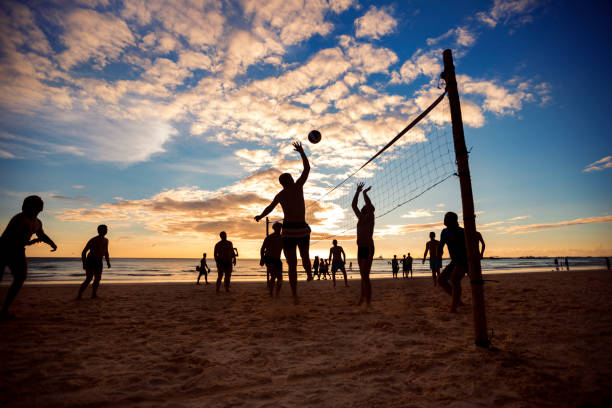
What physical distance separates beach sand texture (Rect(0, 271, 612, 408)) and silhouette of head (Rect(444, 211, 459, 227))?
162 cm

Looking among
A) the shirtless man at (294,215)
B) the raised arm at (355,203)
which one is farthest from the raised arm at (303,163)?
the raised arm at (355,203)

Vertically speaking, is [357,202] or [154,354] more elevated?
[357,202]

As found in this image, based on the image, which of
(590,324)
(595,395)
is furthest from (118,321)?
(590,324)

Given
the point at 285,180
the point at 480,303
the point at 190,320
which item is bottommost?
the point at 190,320

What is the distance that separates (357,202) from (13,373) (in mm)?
4789

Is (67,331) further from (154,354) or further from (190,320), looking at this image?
(154,354)

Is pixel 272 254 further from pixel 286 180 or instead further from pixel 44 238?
pixel 44 238

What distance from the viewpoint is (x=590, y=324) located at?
3.64m

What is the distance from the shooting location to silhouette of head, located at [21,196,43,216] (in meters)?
4.33

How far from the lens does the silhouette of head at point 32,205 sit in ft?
14.2

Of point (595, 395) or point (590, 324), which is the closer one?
point (595, 395)

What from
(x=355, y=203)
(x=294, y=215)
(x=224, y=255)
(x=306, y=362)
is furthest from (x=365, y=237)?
(x=224, y=255)

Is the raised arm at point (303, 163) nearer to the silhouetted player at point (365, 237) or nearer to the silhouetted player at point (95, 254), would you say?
the silhouetted player at point (365, 237)

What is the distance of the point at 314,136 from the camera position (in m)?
6.40
